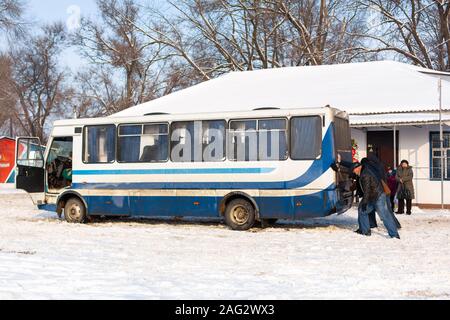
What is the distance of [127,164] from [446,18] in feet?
96.8

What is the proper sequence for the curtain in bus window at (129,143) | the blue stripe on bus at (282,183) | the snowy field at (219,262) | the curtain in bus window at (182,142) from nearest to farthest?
the snowy field at (219,262), the blue stripe on bus at (282,183), the curtain in bus window at (182,142), the curtain in bus window at (129,143)

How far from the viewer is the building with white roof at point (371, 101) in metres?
21.9

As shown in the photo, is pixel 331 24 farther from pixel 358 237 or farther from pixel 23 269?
→ pixel 23 269

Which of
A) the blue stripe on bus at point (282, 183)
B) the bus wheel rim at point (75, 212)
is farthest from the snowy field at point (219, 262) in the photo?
the blue stripe on bus at point (282, 183)

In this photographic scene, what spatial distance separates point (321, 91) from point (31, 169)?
12.0 meters

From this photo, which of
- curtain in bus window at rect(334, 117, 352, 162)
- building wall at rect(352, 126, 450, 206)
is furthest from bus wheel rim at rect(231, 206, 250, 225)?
building wall at rect(352, 126, 450, 206)

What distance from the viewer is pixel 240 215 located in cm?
1525

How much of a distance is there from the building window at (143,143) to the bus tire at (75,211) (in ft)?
5.49

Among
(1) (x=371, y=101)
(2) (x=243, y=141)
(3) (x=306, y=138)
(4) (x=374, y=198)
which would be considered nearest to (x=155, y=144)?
(2) (x=243, y=141)

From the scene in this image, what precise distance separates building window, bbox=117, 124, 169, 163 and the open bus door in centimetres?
270

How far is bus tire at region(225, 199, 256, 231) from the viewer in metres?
15.1

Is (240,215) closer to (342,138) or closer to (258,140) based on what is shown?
(258,140)

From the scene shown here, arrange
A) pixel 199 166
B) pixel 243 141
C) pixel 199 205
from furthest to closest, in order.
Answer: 1. pixel 199 166
2. pixel 199 205
3. pixel 243 141

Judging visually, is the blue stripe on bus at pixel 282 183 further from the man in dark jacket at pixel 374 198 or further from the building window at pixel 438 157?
the building window at pixel 438 157
